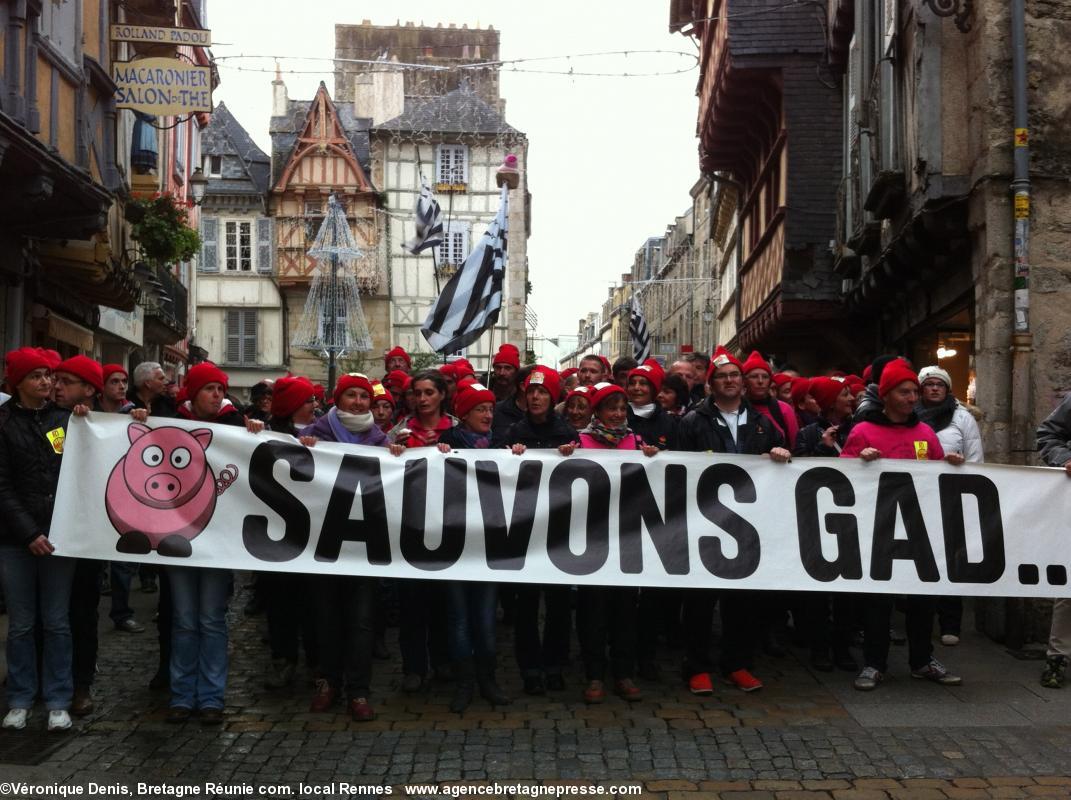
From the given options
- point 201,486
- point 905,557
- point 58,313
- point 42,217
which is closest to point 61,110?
point 42,217

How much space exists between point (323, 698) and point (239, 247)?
38941 mm

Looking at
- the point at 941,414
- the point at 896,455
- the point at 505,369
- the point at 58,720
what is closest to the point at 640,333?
the point at 505,369

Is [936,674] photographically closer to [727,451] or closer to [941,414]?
→ [727,451]

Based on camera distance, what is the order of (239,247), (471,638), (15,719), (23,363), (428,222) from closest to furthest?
(15,719) → (23,363) → (471,638) → (428,222) → (239,247)

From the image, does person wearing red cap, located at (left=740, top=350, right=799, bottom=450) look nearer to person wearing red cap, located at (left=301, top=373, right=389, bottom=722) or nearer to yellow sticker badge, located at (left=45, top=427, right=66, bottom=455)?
person wearing red cap, located at (left=301, top=373, right=389, bottom=722)

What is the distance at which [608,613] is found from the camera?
6.98m

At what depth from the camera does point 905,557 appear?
690cm

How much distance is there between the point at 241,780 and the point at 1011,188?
6898 mm

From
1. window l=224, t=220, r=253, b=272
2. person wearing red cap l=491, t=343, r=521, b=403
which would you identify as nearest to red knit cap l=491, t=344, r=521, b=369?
person wearing red cap l=491, t=343, r=521, b=403

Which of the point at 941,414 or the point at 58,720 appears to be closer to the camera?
the point at 58,720

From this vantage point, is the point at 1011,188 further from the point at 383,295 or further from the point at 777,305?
the point at 383,295

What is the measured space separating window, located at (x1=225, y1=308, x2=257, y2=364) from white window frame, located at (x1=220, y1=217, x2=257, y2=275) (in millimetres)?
1576

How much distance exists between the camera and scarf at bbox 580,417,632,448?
702cm

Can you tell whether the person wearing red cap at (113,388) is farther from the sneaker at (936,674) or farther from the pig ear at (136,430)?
the sneaker at (936,674)
